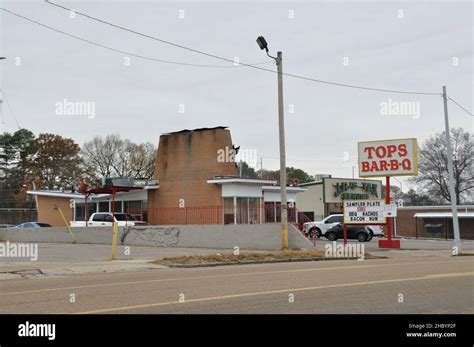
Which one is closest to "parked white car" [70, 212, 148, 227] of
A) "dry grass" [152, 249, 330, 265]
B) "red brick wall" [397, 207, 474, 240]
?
"dry grass" [152, 249, 330, 265]

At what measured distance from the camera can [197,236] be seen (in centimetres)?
2842

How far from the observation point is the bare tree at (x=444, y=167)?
75688 mm

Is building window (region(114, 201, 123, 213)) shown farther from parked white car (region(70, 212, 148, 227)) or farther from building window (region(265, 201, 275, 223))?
building window (region(265, 201, 275, 223))

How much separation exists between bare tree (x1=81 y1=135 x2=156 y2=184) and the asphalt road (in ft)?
206

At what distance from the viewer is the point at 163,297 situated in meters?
10.4

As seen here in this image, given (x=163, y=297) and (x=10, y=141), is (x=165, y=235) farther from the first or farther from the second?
(x=10, y=141)

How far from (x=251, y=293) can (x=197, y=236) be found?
17776mm

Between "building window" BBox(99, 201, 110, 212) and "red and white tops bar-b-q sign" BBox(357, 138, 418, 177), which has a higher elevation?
"red and white tops bar-b-q sign" BBox(357, 138, 418, 177)

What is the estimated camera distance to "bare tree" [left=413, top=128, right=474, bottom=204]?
75688mm

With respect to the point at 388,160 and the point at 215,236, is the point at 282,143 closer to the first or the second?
the point at 215,236

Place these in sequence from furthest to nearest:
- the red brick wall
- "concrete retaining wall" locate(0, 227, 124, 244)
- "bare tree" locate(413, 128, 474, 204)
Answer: "bare tree" locate(413, 128, 474, 204), the red brick wall, "concrete retaining wall" locate(0, 227, 124, 244)

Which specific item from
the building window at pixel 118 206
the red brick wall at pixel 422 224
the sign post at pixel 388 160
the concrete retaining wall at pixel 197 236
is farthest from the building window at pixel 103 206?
the red brick wall at pixel 422 224

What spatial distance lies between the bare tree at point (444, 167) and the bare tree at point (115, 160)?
38.0 metres

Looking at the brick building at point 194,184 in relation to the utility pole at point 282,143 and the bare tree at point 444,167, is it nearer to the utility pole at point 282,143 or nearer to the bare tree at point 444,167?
the utility pole at point 282,143
